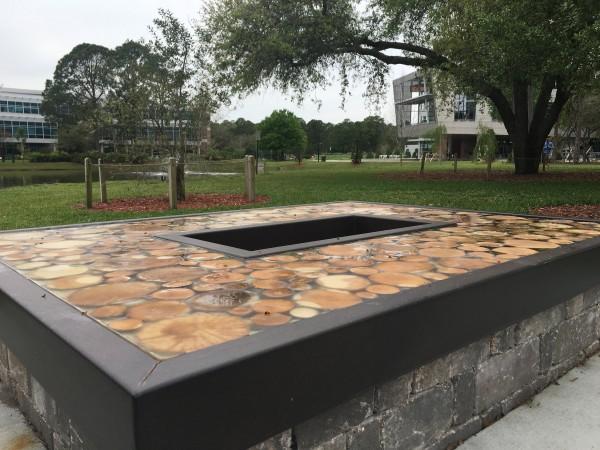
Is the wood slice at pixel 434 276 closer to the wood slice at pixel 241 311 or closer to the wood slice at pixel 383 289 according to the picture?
the wood slice at pixel 383 289

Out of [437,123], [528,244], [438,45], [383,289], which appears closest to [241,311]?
[383,289]

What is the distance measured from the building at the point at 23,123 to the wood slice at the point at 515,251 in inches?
2511

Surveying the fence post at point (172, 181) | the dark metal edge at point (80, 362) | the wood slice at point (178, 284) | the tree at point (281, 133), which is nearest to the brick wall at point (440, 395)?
the dark metal edge at point (80, 362)

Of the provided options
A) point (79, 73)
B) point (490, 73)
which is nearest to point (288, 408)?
point (490, 73)

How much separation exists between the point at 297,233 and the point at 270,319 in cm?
278

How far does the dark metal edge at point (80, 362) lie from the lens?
1430mm

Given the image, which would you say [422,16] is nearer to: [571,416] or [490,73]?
[490,73]

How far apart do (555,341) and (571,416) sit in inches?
20.7

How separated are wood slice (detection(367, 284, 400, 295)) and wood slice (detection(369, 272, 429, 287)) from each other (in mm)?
60

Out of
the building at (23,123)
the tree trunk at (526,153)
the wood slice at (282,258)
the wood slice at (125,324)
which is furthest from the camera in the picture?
the building at (23,123)

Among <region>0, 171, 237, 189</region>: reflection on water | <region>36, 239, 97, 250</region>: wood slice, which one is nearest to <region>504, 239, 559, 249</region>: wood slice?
<region>36, 239, 97, 250</region>: wood slice

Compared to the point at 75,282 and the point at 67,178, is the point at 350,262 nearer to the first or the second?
the point at 75,282

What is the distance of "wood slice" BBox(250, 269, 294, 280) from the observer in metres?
2.72

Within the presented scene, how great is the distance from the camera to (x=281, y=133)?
5144cm
